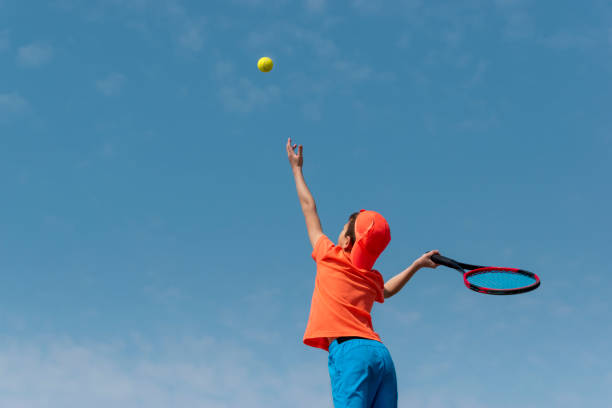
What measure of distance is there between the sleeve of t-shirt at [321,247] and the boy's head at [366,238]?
198 mm

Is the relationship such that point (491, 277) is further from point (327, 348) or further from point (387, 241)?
point (327, 348)

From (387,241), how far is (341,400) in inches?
74.1

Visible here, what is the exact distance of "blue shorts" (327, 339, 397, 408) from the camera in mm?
5930

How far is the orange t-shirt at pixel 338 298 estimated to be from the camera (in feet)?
21.1

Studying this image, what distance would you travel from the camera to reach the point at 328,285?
21.9 feet

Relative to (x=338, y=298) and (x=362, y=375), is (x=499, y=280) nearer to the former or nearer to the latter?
(x=338, y=298)

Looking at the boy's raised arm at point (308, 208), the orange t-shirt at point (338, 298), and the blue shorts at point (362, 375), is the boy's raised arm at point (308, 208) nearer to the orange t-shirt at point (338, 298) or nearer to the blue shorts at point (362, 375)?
the orange t-shirt at point (338, 298)

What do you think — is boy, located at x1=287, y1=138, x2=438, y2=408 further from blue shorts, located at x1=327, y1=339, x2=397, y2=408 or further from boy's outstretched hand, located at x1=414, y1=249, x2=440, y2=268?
boy's outstretched hand, located at x1=414, y1=249, x2=440, y2=268

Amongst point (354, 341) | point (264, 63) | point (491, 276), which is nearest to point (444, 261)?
point (491, 276)

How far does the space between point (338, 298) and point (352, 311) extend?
0.20 meters

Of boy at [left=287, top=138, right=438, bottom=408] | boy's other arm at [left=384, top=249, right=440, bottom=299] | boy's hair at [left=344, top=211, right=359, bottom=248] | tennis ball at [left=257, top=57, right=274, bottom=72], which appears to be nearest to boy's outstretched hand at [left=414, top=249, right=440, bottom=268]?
boy's other arm at [left=384, top=249, right=440, bottom=299]

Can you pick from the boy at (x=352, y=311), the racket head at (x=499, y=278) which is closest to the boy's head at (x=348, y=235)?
the boy at (x=352, y=311)

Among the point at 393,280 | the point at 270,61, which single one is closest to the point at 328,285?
the point at 393,280

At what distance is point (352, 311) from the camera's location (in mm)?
6543
